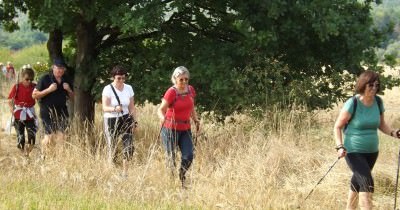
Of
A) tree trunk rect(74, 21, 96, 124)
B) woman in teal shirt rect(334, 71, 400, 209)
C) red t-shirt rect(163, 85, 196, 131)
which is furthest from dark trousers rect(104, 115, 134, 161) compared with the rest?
tree trunk rect(74, 21, 96, 124)

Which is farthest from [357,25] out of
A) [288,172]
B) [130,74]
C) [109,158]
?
[109,158]

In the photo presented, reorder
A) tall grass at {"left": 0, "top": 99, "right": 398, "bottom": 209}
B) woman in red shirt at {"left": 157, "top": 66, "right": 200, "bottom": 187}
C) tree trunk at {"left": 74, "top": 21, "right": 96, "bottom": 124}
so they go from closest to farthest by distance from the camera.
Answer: tall grass at {"left": 0, "top": 99, "right": 398, "bottom": 209}
woman in red shirt at {"left": 157, "top": 66, "right": 200, "bottom": 187}
tree trunk at {"left": 74, "top": 21, "right": 96, "bottom": 124}

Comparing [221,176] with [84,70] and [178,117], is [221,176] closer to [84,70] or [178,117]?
[178,117]

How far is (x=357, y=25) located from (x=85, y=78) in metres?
5.30

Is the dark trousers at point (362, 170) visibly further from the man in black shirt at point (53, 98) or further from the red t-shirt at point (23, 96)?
the red t-shirt at point (23, 96)

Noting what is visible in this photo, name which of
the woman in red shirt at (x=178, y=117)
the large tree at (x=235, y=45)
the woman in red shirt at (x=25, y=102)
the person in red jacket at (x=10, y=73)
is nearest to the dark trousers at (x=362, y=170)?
the woman in red shirt at (x=178, y=117)

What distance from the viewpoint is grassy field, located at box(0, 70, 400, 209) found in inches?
246

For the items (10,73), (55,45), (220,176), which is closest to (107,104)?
(220,176)

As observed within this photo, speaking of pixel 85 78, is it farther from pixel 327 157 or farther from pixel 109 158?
pixel 327 157

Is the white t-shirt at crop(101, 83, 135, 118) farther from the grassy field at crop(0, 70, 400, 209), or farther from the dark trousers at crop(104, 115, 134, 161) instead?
the grassy field at crop(0, 70, 400, 209)

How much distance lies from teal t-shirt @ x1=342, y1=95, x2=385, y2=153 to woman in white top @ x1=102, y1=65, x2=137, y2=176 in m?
3.16

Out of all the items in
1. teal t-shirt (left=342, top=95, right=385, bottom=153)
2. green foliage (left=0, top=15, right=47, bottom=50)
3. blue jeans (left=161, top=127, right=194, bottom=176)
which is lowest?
blue jeans (left=161, top=127, right=194, bottom=176)

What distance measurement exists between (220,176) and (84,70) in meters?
5.48

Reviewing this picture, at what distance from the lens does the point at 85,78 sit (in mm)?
11773
